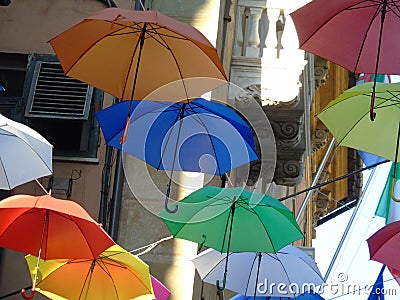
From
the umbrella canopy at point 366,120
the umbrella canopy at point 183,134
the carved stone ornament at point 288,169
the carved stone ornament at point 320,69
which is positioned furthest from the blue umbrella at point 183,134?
the carved stone ornament at point 320,69

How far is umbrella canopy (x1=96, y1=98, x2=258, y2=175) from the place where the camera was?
26.2 ft

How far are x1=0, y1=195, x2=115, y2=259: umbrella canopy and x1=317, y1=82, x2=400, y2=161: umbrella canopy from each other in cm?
215

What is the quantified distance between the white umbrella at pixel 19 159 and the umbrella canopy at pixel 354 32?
87.5 inches

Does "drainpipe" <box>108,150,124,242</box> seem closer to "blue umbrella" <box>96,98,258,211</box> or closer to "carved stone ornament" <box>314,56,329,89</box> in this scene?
"blue umbrella" <box>96,98,258,211</box>

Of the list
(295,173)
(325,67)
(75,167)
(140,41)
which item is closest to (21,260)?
(75,167)

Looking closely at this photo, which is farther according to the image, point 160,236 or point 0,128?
point 160,236

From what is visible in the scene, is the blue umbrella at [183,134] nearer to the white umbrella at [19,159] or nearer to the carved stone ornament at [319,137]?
the white umbrella at [19,159]

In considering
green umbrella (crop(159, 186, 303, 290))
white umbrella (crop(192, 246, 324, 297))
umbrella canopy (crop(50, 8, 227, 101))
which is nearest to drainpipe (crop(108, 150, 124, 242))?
white umbrella (crop(192, 246, 324, 297))

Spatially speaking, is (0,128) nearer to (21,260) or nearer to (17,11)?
(21,260)

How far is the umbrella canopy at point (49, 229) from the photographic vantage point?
22.8 feet

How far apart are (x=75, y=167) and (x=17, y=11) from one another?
6.14 feet

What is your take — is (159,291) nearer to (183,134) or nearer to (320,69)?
(183,134)

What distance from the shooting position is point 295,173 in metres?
13.0

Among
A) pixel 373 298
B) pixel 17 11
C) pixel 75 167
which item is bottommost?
pixel 373 298
